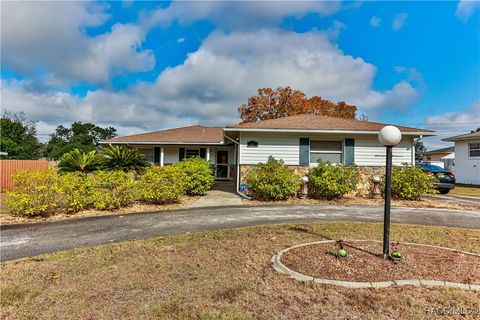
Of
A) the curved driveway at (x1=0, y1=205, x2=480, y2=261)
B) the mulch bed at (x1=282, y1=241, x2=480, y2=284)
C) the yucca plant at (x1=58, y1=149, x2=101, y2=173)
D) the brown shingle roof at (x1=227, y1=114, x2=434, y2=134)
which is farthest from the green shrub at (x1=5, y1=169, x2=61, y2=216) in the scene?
the mulch bed at (x1=282, y1=241, x2=480, y2=284)

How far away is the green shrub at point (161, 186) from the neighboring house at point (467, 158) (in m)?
20.7

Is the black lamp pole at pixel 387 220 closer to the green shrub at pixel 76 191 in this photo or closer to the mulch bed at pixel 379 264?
the mulch bed at pixel 379 264

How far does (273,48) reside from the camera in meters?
15.2

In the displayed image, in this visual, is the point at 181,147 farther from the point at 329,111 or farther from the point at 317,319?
the point at 329,111

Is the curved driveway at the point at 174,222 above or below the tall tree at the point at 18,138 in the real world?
below

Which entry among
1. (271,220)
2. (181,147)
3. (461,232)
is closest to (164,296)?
(271,220)

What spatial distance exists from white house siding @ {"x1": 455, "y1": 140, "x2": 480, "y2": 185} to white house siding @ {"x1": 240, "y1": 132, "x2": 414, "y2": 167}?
466 inches

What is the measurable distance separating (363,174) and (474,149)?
13.8 meters

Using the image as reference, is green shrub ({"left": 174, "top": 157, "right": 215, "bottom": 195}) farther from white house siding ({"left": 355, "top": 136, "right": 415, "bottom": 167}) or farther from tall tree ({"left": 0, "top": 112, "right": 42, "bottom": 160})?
tall tree ({"left": 0, "top": 112, "right": 42, "bottom": 160})

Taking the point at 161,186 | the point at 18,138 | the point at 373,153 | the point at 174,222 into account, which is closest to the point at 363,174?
the point at 373,153

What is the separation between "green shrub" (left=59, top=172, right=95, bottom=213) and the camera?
26.4 feet

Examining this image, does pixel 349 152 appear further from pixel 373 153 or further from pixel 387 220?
pixel 387 220

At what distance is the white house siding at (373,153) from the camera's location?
1211 centimetres

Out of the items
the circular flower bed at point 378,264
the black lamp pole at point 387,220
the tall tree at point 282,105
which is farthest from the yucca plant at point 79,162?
the tall tree at point 282,105
